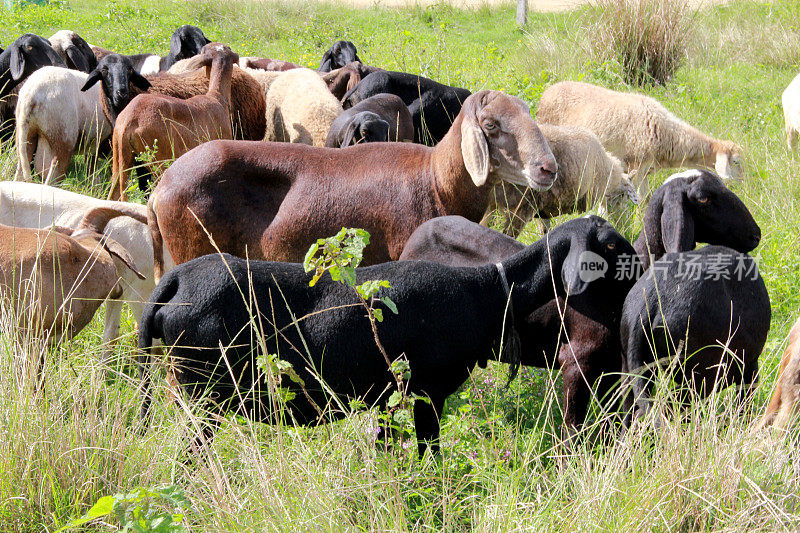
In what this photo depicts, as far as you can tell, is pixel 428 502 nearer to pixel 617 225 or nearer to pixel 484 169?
pixel 484 169

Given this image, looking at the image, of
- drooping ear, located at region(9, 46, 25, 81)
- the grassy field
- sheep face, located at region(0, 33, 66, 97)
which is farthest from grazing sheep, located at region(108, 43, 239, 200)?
sheep face, located at region(0, 33, 66, 97)

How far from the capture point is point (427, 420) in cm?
378

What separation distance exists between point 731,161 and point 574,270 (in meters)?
5.06

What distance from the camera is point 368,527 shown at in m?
3.10

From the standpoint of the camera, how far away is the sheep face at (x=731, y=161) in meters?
8.11

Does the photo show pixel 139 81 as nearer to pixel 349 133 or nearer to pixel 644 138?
pixel 349 133

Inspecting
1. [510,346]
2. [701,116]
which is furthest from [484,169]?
[701,116]

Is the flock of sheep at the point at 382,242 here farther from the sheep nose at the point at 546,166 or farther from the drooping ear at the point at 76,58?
the drooping ear at the point at 76,58

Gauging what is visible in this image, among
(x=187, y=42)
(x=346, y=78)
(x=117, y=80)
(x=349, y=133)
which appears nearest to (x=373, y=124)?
(x=349, y=133)

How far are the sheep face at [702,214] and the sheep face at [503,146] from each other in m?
0.86

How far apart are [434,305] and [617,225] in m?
3.66

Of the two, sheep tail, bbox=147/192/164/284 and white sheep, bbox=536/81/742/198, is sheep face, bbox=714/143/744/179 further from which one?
sheep tail, bbox=147/192/164/284

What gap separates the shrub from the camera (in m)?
11.1

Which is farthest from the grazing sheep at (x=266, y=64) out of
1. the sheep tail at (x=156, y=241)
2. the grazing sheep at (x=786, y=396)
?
the grazing sheep at (x=786, y=396)
